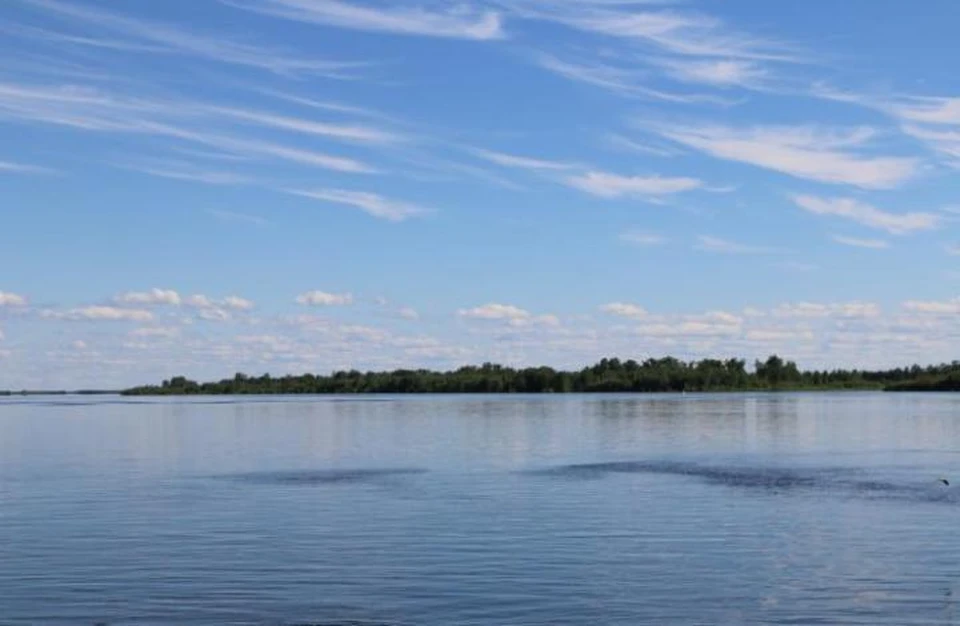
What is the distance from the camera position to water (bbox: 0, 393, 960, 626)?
24156 millimetres

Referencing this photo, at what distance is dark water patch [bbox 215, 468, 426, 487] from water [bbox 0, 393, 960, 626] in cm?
15

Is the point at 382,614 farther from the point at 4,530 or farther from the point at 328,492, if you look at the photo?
the point at 328,492

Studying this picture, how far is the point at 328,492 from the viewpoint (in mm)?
45219

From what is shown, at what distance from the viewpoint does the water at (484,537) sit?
2416 centimetres

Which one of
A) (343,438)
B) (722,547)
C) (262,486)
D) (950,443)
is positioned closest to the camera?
(722,547)

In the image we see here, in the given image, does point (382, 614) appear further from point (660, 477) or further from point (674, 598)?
point (660, 477)

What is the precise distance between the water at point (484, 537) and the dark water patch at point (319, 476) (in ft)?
0.49

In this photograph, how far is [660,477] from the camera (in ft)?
164

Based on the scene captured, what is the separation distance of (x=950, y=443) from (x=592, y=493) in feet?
120

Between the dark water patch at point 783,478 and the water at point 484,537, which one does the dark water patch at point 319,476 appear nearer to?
the water at point 484,537

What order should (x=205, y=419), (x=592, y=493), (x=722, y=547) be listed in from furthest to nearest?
(x=205, y=419)
(x=592, y=493)
(x=722, y=547)

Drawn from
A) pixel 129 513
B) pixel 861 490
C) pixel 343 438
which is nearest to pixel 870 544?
pixel 861 490

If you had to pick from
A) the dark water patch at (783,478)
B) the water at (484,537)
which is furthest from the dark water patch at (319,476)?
the dark water patch at (783,478)

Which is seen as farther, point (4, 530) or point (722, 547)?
point (4, 530)
